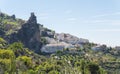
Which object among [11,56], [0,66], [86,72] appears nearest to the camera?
[0,66]

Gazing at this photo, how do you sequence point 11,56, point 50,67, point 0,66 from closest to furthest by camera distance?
1. point 0,66
2. point 11,56
3. point 50,67

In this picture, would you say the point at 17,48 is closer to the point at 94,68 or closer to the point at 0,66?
the point at 94,68

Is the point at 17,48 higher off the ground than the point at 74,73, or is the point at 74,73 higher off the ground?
the point at 17,48

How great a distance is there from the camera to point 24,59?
414 ft

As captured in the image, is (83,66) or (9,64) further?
(83,66)

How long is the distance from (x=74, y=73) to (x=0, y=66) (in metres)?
36.3

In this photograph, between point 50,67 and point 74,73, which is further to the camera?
point 50,67

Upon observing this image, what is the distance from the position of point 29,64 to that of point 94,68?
26265 millimetres


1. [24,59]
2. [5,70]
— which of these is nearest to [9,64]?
[5,70]

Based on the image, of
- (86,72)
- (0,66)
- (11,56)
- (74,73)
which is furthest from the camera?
(74,73)

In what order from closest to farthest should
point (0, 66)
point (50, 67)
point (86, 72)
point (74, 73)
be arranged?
1. point (0, 66)
2. point (86, 72)
3. point (74, 73)
4. point (50, 67)

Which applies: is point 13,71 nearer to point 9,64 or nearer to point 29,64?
point 9,64

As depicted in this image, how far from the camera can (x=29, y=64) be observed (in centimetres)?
12556

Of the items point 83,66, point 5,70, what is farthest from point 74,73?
point 5,70
